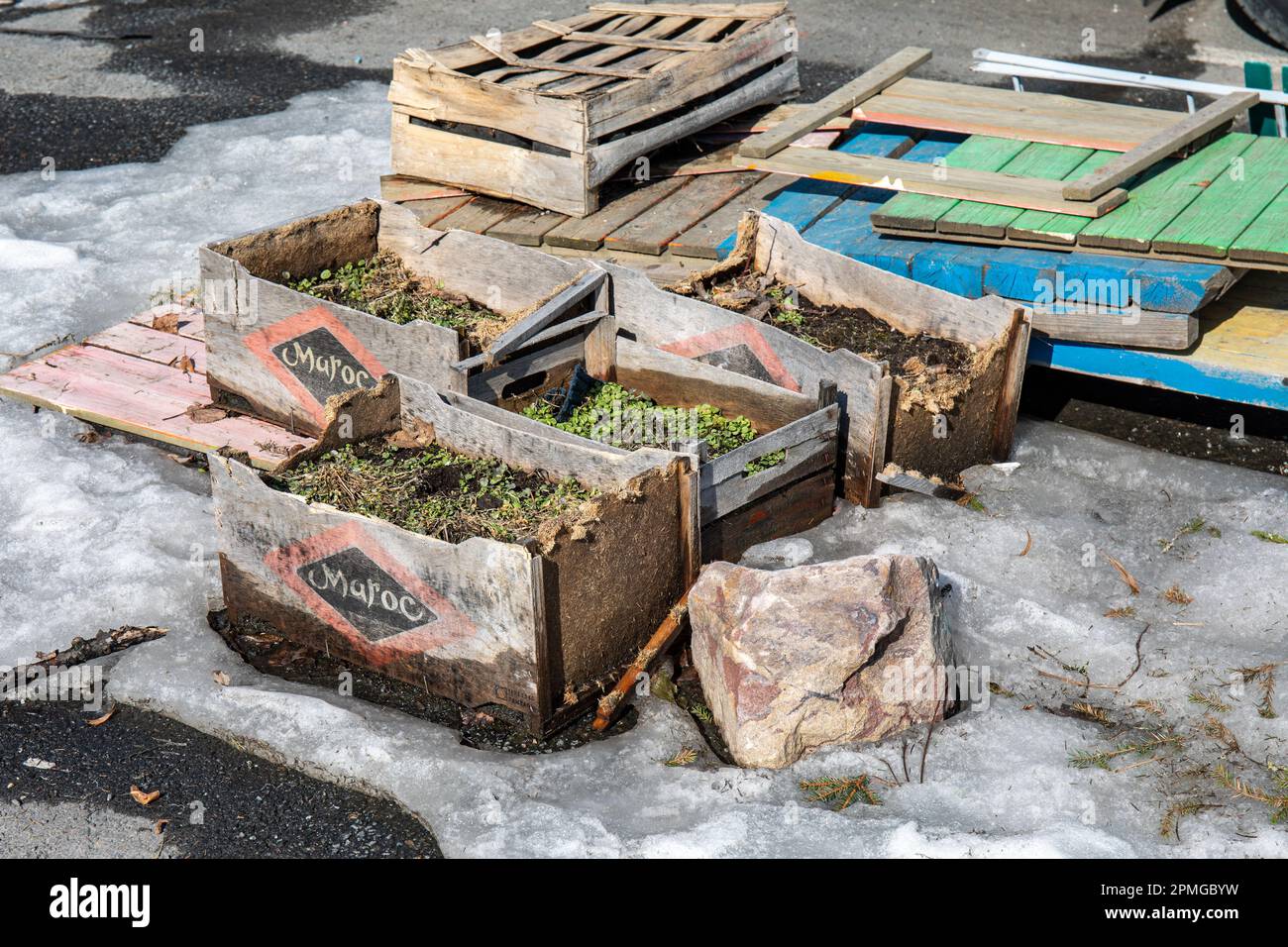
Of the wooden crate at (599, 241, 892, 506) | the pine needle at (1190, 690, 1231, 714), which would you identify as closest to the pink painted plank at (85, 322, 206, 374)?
the wooden crate at (599, 241, 892, 506)

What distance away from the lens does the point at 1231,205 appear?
6598mm

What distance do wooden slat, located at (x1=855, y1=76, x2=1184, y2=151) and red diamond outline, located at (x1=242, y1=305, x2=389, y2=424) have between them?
3.32 metres

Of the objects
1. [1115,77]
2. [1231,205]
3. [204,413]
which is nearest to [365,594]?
[204,413]

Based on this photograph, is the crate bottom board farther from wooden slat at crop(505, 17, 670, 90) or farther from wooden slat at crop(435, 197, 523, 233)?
wooden slat at crop(505, 17, 670, 90)

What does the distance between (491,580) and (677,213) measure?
11.9 feet

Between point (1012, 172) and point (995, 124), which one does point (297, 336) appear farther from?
point (995, 124)

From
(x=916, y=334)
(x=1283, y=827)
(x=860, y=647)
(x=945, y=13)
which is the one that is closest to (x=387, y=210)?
(x=916, y=334)

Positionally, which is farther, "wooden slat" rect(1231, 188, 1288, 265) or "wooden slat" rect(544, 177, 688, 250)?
"wooden slat" rect(544, 177, 688, 250)

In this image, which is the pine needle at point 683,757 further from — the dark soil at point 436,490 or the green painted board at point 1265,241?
the green painted board at point 1265,241

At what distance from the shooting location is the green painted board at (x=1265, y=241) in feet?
→ 19.9

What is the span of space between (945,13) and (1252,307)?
7333 millimetres

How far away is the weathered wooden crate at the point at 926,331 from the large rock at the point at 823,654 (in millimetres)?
1222

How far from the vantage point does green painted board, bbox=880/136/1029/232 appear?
6.90m

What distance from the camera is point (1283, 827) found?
4582 mm
